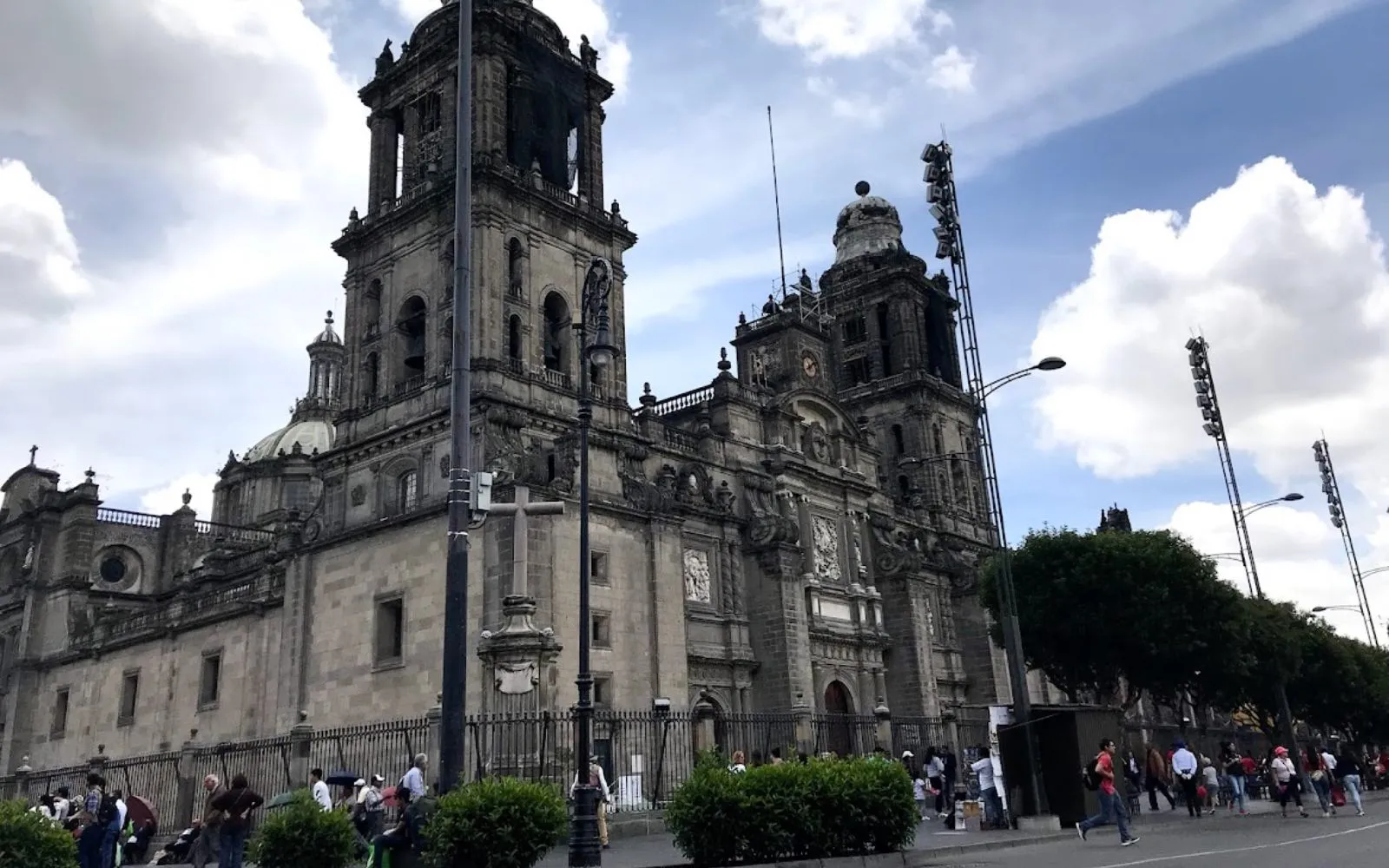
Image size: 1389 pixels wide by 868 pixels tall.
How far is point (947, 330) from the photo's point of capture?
59469 millimetres

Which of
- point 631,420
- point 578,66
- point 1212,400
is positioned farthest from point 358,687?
point 1212,400

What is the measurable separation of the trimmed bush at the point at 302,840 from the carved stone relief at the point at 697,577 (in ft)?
67.7

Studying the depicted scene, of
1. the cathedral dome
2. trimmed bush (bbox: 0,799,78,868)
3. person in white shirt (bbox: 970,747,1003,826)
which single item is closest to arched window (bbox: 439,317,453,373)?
person in white shirt (bbox: 970,747,1003,826)

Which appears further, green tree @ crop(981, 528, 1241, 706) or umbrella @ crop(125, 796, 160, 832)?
green tree @ crop(981, 528, 1241, 706)

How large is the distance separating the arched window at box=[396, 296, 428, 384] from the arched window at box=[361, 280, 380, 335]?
1.54 meters

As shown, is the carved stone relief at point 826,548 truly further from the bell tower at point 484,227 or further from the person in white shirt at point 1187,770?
→ the person in white shirt at point 1187,770

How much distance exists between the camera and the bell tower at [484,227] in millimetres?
32906

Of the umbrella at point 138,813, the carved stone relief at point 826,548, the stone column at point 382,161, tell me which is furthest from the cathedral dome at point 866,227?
the umbrella at point 138,813

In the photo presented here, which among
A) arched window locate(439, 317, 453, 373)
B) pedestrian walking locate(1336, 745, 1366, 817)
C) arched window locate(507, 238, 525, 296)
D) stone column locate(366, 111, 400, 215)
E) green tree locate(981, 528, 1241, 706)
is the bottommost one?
pedestrian walking locate(1336, 745, 1366, 817)

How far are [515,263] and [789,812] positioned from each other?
23.6m

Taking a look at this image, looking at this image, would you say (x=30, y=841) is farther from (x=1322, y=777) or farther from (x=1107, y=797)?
(x=1322, y=777)

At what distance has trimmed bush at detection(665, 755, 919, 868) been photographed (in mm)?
13953

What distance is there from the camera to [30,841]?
1294cm

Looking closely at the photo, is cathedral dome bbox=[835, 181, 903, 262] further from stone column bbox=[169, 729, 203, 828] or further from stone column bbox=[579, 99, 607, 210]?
stone column bbox=[169, 729, 203, 828]
